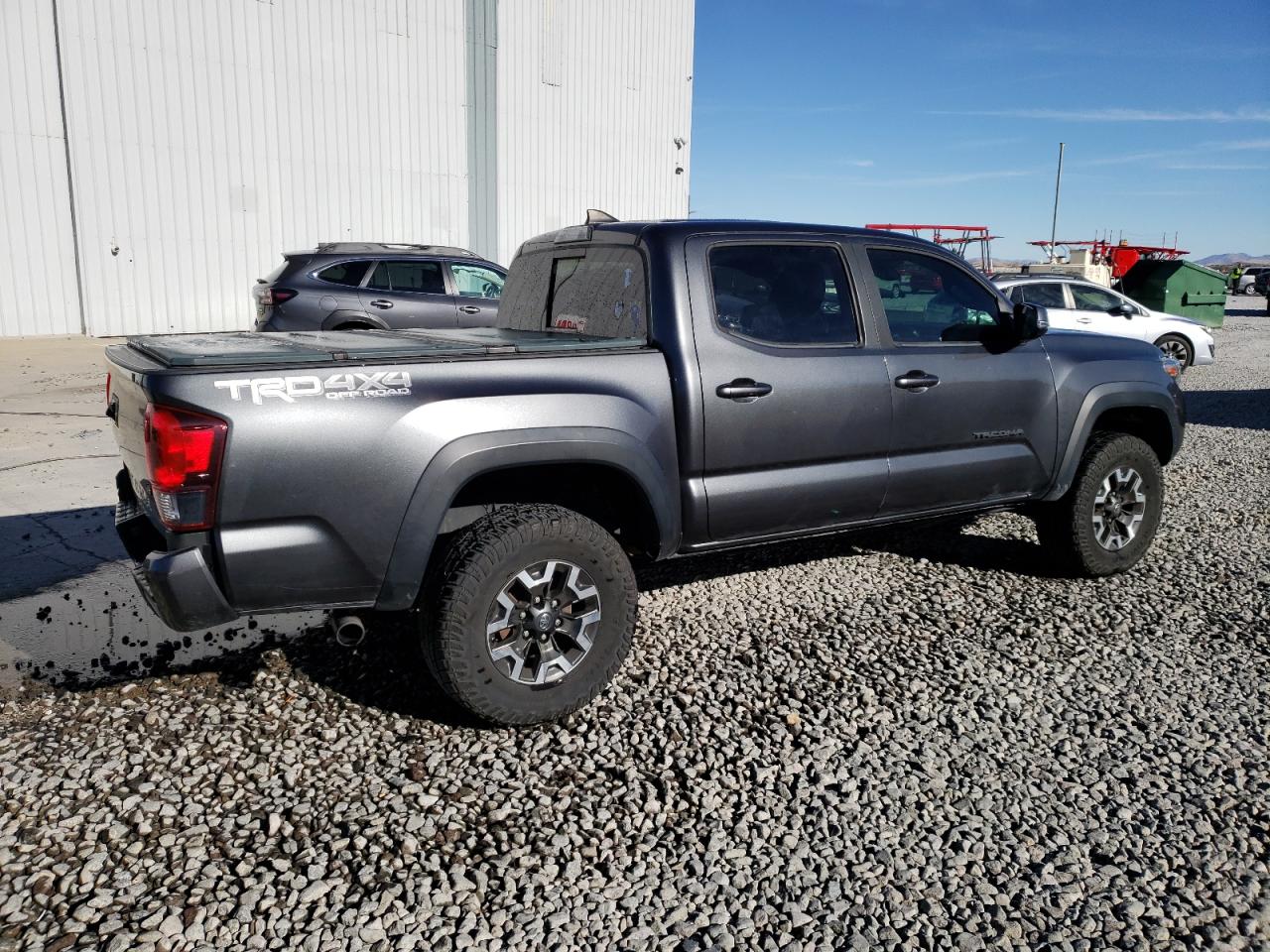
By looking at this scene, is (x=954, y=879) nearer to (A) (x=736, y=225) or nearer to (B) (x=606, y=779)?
Result: (B) (x=606, y=779)

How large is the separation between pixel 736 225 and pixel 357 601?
2278 mm

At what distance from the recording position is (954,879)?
2801 mm

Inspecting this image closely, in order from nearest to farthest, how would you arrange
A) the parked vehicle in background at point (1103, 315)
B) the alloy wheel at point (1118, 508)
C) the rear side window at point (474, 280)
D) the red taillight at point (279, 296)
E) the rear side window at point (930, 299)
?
the rear side window at point (930, 299), the alloy wheel at point (1118, 508), the red taillight at point (279, 296), the rear side window at point (474, 280), the parked vehicle in background at point (1103, 315)

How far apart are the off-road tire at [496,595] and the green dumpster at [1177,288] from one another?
23581 mm

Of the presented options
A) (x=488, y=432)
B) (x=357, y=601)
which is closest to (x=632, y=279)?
(x=488, y=432)

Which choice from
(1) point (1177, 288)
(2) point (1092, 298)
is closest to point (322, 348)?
(2) point (1092, 298)

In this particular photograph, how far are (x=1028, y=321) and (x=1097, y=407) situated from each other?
2.65 ft

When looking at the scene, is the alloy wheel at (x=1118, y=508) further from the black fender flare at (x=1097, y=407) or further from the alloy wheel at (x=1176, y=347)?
the alloy wheel at (x=1176, y=347)

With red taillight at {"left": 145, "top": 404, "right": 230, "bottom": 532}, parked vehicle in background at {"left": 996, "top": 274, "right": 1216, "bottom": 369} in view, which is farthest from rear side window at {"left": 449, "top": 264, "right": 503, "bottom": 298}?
red taillight at {"left": 145, "top": 404, "right": 230, "bottom": 532}

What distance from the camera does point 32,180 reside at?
16.0 meters

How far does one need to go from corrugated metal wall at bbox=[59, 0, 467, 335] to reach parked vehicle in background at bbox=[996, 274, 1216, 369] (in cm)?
1216

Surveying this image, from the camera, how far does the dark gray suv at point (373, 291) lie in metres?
11.3

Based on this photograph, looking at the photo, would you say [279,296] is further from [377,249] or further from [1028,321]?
[1028,321]

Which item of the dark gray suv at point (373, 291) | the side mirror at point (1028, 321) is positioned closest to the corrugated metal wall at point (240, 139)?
the dark gray suv at point (373, 291)
